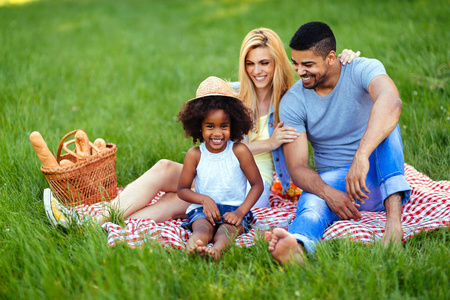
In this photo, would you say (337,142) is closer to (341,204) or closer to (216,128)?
(341,204)

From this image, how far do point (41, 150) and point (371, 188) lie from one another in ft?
8.73

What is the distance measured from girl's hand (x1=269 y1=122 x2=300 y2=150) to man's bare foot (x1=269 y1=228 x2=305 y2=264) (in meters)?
1.14

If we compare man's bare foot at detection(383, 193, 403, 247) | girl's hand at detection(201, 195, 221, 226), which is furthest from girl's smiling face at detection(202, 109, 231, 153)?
man's bare foot at detection(383, 193, 403, 247)

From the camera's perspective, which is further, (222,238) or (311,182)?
(311,182)

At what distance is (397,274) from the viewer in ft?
8.23

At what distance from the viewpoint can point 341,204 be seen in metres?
3.25

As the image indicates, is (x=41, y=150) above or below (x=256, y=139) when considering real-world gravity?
above

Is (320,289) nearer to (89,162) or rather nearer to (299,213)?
(299,213)

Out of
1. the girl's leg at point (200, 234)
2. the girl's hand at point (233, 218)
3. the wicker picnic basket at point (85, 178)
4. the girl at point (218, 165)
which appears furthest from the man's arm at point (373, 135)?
the wicker picnic basket at point (85, 178)

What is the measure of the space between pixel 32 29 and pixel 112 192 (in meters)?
8.60

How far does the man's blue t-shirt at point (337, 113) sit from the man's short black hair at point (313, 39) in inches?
12.8

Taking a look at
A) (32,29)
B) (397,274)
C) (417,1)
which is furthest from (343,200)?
(32,29)

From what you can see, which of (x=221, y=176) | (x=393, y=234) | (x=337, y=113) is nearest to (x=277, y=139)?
(x=337, y=113)

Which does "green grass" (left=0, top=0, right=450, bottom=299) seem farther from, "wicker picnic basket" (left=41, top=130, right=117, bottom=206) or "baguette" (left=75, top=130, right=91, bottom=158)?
"baguette" (left=75, top=130, right=91, bottom=158)
